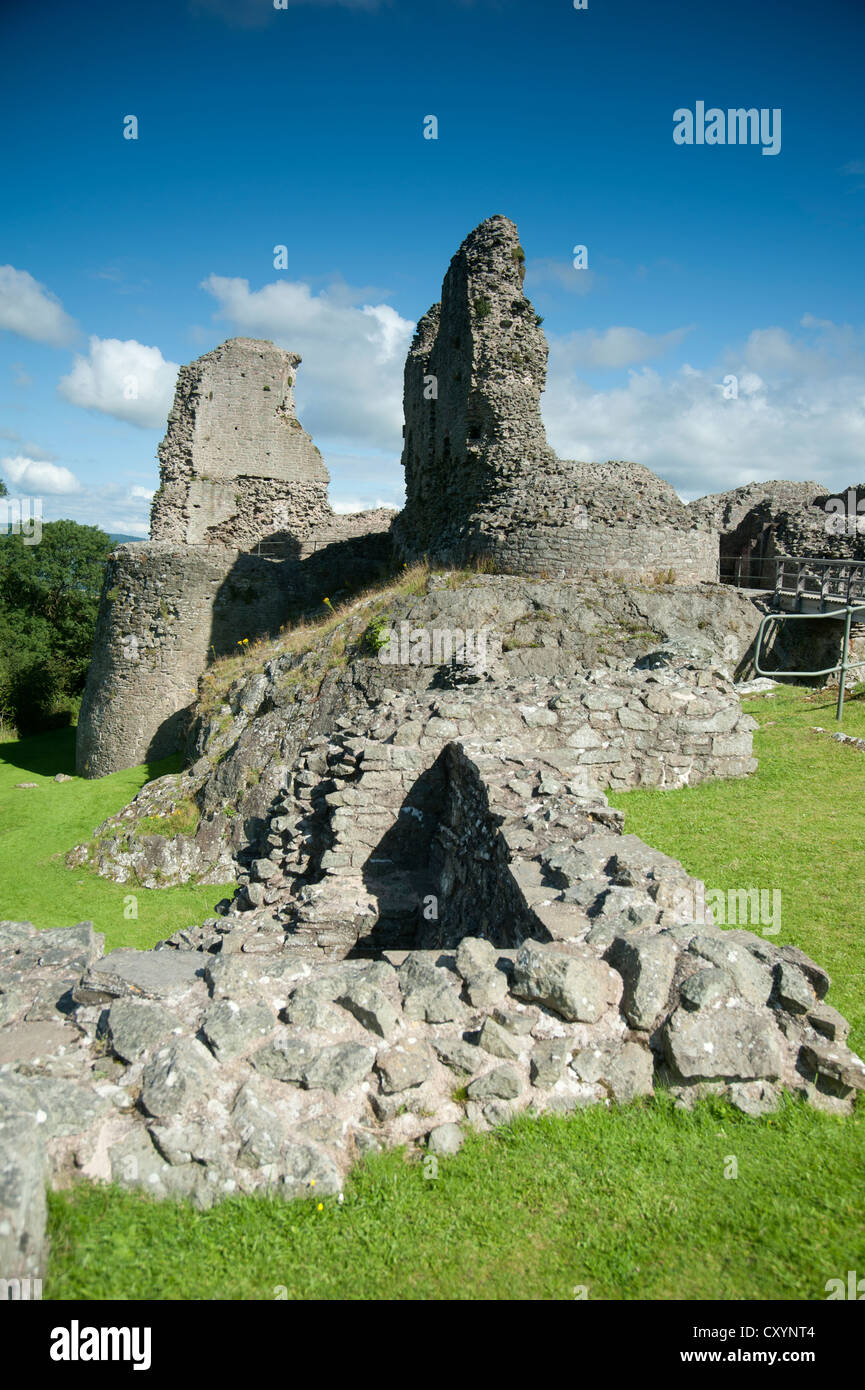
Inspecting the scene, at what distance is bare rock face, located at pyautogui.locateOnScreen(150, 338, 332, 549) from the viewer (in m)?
26.1

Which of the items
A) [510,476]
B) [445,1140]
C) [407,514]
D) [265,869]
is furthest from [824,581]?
[445,1140]

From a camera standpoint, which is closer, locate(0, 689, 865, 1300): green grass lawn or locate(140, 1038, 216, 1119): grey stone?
locate(0, 689, 865, 1300): green grass lawn

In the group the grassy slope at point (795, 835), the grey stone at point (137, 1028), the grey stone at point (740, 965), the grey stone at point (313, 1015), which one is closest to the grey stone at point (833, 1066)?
the grey stone at point (740, 965)

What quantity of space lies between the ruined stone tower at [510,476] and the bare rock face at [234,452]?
7768 mm

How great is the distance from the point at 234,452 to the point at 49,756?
12637mm

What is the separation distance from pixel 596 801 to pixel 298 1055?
4.11m

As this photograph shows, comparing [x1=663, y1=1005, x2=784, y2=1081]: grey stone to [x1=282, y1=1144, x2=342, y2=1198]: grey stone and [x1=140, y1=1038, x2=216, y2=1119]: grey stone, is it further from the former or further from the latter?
[x1=140, y1=1038, x2=216, y2=1119]: grey stone

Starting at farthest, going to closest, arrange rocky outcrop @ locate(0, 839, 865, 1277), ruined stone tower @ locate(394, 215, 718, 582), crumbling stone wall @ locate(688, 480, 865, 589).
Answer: crumbling stone wall @ locate(688, 480, 865, 589) → ruined stone tower @ locate(394, 215, 718, 582) → rocky outcrop @ locate(0, 839, 865, 1277)

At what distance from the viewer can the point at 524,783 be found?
754 cm

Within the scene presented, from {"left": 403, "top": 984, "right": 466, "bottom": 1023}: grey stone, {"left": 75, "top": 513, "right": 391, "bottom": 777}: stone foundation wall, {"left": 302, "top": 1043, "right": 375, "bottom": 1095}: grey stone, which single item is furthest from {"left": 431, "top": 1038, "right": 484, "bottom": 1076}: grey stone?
{"left": 75, "top": 513, "right": 391, "bottom": 777}: stone foundation wall

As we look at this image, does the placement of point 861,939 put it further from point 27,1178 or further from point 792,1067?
point 27,1178

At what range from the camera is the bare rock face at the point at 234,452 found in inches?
1026

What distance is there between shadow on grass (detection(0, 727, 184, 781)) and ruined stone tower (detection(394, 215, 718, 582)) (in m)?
9.22

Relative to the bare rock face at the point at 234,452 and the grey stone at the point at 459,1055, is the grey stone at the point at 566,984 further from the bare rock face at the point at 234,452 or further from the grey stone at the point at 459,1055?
the bare rock face at the point at 234,452
